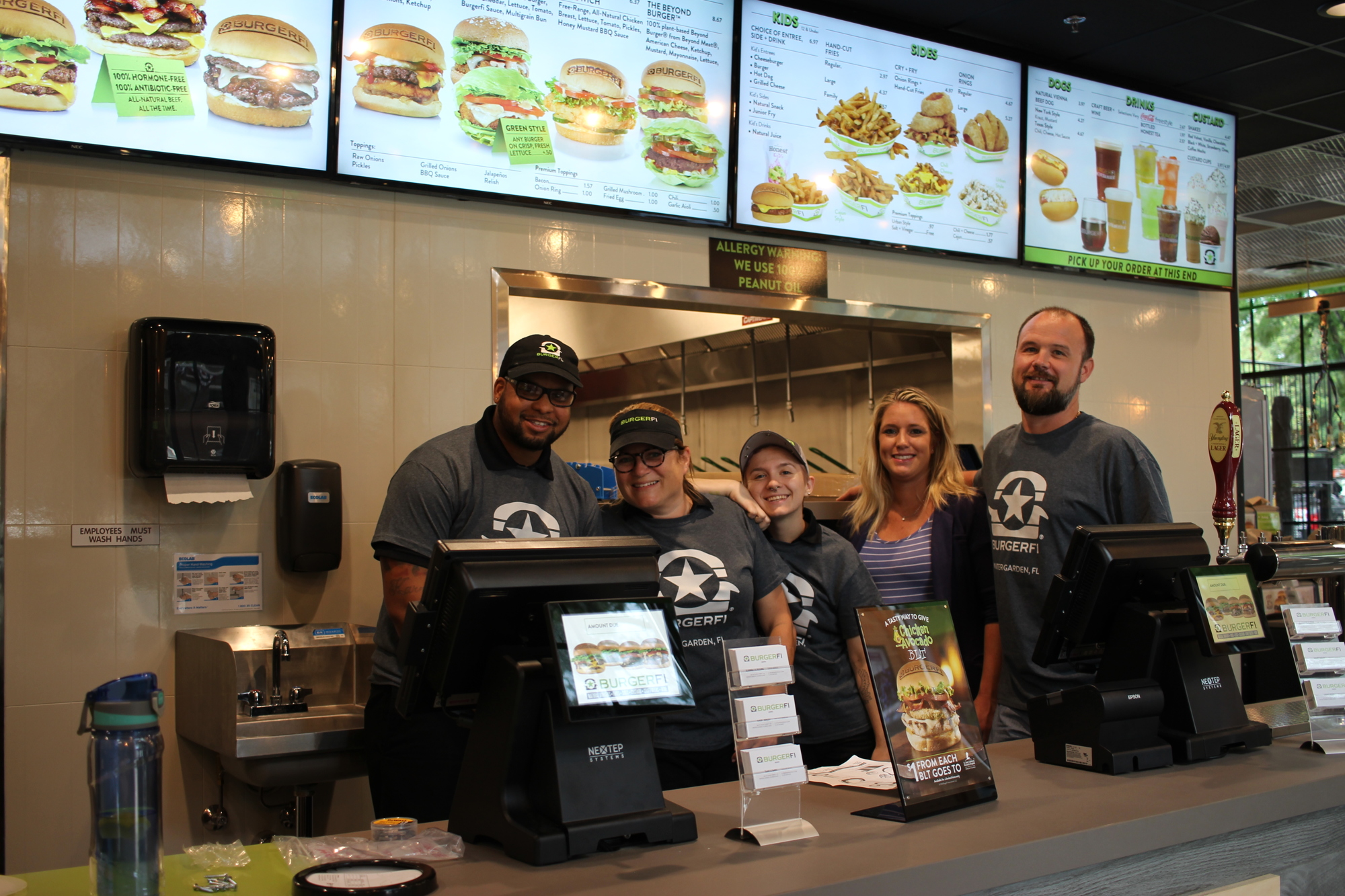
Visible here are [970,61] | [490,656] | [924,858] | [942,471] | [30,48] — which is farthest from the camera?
[970,61]

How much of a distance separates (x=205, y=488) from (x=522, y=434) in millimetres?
1002

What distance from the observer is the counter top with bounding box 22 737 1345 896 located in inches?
53.0

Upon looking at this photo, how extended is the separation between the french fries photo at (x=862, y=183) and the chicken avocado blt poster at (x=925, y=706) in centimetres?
255

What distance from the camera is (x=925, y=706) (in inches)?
66.9

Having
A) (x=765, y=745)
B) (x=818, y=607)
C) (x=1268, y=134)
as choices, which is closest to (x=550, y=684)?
(x=765, y=745)

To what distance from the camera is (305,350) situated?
316 cm

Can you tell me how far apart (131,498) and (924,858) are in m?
2.38

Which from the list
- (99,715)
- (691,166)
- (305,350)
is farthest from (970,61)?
(99,715)

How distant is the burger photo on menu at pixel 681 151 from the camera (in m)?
3.64

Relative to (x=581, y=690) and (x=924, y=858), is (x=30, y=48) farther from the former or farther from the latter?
(x=924, y=858)

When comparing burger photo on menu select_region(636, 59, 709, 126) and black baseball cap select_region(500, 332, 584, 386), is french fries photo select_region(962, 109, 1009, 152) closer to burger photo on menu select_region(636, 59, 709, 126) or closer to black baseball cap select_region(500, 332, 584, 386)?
burger photo on menu select_region(636, 59, 709, 126)

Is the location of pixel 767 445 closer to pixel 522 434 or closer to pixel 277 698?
pixel 522 434

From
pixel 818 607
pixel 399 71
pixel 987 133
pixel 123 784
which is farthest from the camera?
pixel 987 133

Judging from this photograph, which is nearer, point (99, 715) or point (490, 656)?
point (99, 715)
